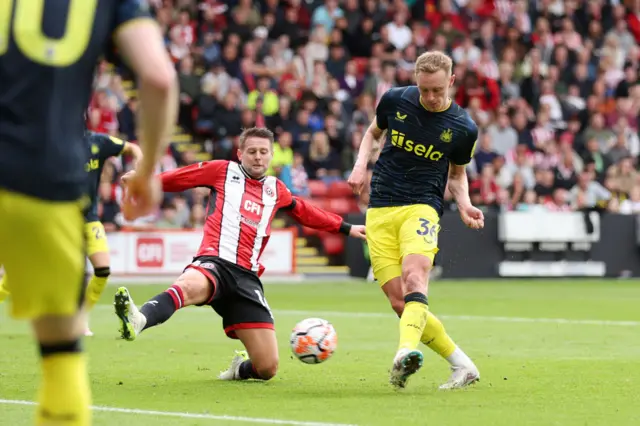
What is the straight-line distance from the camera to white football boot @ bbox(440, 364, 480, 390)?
8.33 metres

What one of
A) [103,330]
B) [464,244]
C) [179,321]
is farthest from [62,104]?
[464,244]

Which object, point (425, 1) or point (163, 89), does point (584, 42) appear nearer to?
point (425, 1)

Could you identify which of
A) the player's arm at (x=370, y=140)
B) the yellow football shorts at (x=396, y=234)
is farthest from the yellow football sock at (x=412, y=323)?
the player's arm at (x=370, y=140)

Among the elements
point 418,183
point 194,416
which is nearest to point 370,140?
point 418,183

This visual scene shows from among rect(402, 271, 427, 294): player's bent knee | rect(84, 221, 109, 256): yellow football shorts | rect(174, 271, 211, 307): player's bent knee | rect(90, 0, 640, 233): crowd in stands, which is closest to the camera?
rect(402, 271, 427, 294): player's bent knee

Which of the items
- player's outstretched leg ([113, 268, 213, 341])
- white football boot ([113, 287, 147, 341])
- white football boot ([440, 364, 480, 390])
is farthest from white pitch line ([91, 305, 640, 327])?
white football boot ([113, 287, 147, 341])

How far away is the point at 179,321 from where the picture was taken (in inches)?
577

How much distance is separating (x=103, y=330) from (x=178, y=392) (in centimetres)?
536

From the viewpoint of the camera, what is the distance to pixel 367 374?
30.4ft

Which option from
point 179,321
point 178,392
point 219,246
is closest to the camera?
point 178,392

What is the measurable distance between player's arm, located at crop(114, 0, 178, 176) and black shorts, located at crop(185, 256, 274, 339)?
4.72 meters

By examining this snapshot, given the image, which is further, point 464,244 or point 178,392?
point 464,244

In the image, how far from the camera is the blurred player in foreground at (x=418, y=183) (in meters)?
8.37

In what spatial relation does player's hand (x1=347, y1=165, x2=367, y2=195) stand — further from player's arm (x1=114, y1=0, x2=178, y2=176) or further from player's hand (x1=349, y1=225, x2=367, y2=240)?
player's arm (x1=114, y1=0, x2=178, y2=176)
